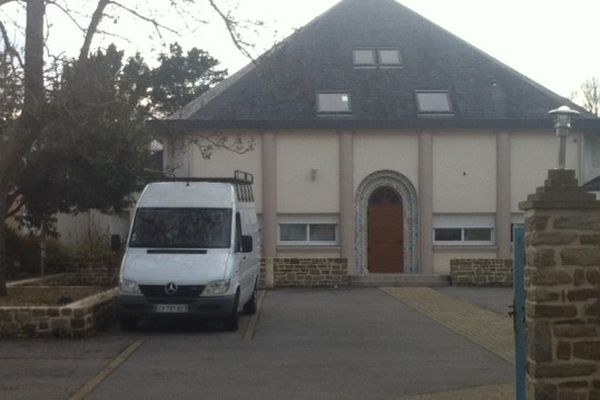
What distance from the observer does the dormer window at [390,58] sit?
3612cm

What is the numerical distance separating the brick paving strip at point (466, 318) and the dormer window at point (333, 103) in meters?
7.76

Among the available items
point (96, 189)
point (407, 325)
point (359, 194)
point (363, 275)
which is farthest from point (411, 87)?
point (407, 325)

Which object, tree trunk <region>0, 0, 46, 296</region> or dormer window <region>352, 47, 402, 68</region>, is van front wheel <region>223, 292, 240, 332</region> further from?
dormer window <region>352, 47, 402, 68</region>

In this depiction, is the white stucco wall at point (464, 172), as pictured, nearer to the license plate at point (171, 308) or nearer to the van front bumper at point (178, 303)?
the van front bumper at point (178, 303)

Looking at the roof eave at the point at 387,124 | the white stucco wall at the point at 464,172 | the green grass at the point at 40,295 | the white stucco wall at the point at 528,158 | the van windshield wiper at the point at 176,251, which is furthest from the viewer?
the white stucco wall at the point at 528,158

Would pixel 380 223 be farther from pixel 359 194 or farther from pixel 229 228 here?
pixel 229 228

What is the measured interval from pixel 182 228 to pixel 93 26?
12.3 feet

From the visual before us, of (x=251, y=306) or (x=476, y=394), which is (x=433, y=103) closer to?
(x=251, y=306)

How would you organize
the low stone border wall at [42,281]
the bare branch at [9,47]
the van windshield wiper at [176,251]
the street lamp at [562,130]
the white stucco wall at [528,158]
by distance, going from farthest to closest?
the white stucco wall at [528,158]
the low stone border wall at [42,281]
the van windshield wiper at [176,251]
the bare branch at [9,47]
the street lamp at [562,130]

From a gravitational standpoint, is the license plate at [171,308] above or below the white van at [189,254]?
below

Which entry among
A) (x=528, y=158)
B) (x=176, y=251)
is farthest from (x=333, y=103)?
(x=176, y=251)

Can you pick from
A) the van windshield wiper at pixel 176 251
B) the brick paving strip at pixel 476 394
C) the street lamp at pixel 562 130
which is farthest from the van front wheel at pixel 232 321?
the street lamp at pixel 562 130

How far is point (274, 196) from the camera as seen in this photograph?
1335 inches

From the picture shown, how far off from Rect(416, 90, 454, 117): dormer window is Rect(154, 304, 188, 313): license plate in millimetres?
18458
